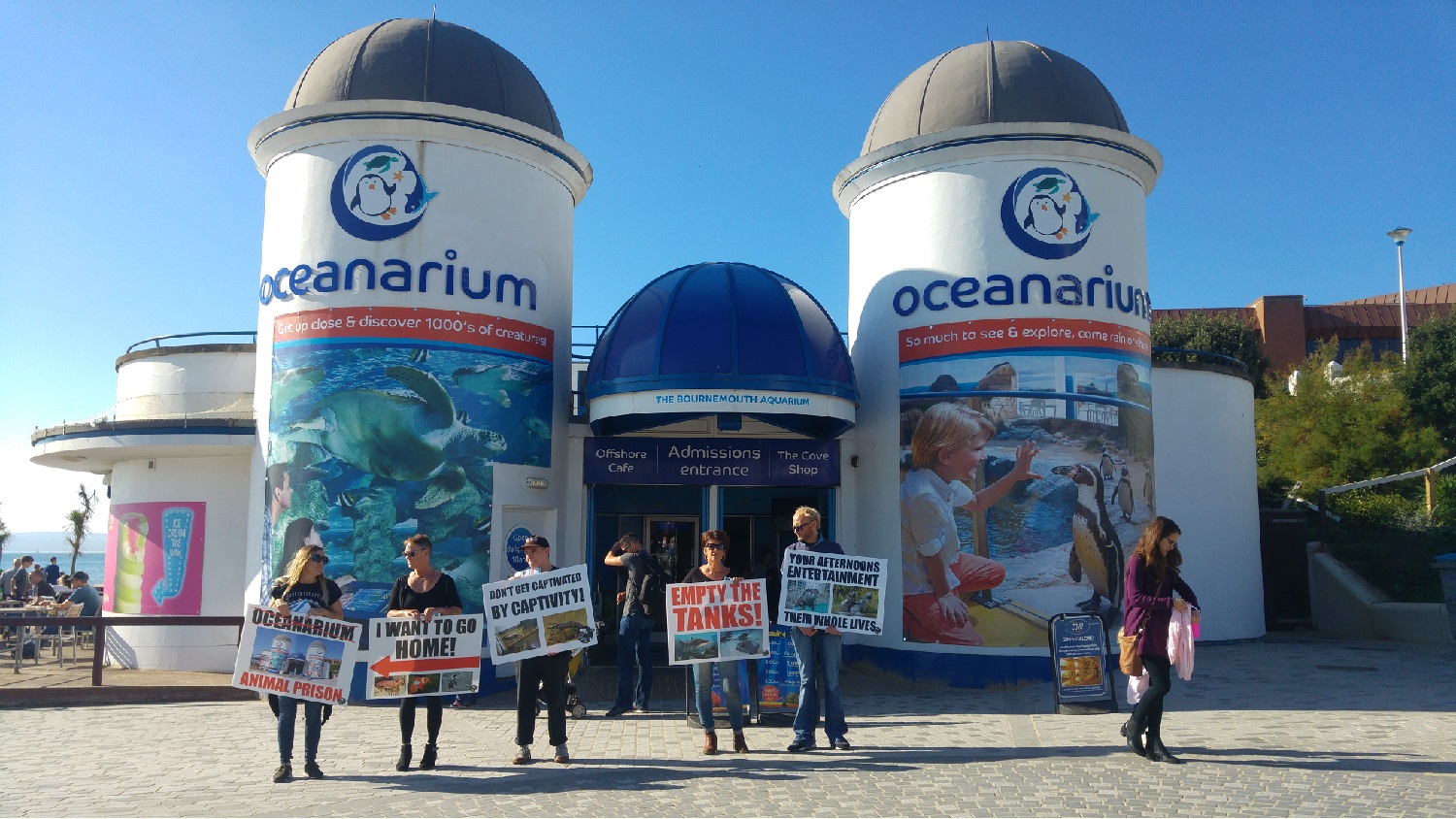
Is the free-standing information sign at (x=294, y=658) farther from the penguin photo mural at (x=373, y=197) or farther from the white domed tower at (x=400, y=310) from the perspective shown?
the penguin photo mural at (x=373, y=197)

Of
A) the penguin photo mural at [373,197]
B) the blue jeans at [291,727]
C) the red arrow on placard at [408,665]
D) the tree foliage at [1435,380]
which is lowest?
the blue jeans at [291,727]

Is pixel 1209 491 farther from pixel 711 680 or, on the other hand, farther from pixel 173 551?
pixel 173 551

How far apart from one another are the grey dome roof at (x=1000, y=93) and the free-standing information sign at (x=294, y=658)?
1023 centimetres

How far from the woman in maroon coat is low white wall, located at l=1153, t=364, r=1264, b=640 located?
10221 mm

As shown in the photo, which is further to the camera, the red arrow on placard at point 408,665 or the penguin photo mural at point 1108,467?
the penguin photo mural at point 1108,467

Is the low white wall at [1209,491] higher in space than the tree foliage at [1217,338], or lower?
lower

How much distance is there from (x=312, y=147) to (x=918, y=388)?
8.51m

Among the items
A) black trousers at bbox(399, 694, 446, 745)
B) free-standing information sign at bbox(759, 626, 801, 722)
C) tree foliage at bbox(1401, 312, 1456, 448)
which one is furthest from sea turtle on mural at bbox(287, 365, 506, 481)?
tree foliage at bbox(1401, 312, 1456, 448)

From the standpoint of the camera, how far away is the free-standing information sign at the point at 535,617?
8430 mm

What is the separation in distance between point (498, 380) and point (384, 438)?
1594 millimetres

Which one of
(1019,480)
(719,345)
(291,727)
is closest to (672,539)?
(719,345)

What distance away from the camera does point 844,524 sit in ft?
49.4

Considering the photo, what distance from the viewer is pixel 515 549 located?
1374 centimetres

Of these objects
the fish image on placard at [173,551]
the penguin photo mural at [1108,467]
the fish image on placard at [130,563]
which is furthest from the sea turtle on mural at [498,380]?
the penguin photo mural at [1108,467]
